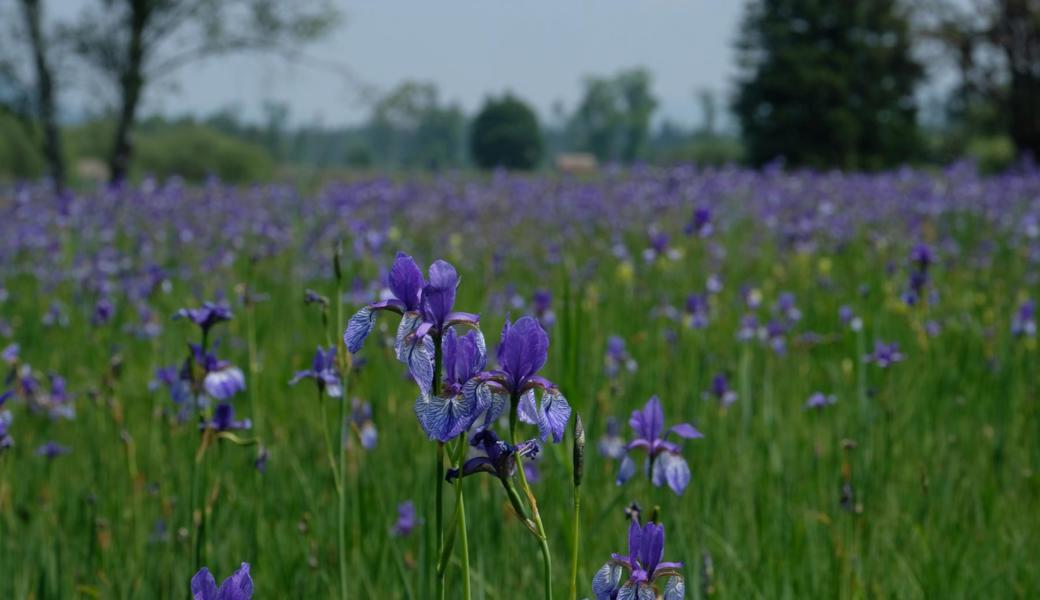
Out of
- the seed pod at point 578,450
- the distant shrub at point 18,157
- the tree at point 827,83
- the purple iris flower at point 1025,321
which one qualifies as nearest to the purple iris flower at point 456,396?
the seed pod at point 578,450

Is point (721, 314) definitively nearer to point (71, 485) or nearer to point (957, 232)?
point (71, 485)

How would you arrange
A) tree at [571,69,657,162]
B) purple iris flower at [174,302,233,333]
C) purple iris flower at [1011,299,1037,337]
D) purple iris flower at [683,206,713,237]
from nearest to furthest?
purple iris flower at [174,302,233,333] → purple iris flower at [683,206,713,237] → purple iris flower at [1011,299,1037,337] → tree at [571,69,657,162]

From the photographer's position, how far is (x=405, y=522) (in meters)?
2.46

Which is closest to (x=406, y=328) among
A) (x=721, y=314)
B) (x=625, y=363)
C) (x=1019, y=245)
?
(x=625, y=363)

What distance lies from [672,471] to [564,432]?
396 millimetres

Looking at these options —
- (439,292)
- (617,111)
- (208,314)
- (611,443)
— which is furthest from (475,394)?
(617,111)

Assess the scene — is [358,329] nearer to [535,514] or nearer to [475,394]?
[475,394]

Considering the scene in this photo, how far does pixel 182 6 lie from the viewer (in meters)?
20.6

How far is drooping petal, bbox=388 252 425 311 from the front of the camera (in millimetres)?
1101

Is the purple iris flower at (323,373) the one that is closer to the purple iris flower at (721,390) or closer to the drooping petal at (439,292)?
the drooping petal at (439,292)

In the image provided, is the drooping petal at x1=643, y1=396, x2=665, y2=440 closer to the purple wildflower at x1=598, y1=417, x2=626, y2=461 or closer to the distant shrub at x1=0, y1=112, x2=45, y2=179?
the purple wildflower at x1=598, y1=417, x2=626, y2=461

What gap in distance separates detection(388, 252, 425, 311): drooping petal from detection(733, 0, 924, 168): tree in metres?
32.3

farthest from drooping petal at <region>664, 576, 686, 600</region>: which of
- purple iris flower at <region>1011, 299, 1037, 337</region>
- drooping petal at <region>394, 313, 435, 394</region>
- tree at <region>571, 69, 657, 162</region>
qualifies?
tree at <region>571, 69, 657, 162</region>

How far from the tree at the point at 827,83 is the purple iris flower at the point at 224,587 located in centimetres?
3250
